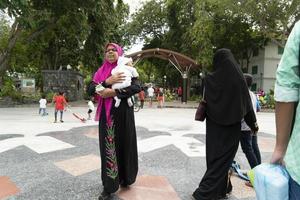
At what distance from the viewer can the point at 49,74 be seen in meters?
30.3

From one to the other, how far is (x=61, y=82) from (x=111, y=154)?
Result: 26678 millimetres

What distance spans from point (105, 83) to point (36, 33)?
2063 centimetres

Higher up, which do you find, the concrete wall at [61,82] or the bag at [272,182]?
the concrete wall at [61,82]

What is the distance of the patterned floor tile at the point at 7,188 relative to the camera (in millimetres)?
4699

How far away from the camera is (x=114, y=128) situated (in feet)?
15.1

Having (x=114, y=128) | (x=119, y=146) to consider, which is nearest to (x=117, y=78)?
(x=114, y=128)

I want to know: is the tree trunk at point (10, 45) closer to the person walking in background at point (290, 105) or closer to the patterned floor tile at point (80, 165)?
the patterned floor tile at point (80, 165)

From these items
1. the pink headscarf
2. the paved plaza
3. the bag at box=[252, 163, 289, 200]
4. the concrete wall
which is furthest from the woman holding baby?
the concrete wall

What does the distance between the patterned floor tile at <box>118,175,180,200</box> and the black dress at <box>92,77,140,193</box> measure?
153 mm

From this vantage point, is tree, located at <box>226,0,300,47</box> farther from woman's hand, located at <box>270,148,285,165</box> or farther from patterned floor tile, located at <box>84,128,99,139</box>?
woman's hand, located at <box>270,148,285,165</box>

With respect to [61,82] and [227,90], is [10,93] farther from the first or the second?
[227,90]

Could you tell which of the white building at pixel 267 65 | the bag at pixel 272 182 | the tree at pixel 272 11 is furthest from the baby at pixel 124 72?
the white building at pixel 267 65

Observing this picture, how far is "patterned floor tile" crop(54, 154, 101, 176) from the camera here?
5.82 meters

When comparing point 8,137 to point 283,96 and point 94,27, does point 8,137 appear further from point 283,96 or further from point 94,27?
point 94,27
